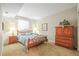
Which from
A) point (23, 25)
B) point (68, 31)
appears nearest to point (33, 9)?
point (23, 25)

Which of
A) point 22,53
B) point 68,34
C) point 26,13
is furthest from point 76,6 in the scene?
point 22,53

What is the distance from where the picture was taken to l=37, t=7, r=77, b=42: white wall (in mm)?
1976

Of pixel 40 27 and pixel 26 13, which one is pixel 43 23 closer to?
pixel 40 27

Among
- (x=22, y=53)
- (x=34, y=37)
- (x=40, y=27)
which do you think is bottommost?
(x=22, y=53)

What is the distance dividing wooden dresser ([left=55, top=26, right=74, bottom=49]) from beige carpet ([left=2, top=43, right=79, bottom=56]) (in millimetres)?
95

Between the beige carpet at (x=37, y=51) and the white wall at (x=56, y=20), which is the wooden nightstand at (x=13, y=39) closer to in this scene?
the beige carpet at (x=37, y=51)

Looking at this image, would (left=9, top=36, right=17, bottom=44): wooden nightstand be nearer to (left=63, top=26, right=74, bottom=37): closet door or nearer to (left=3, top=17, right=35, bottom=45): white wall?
(left=3, top=17, right=35, bottom=45): white wall

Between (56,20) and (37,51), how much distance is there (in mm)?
682

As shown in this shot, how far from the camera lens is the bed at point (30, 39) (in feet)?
6.63

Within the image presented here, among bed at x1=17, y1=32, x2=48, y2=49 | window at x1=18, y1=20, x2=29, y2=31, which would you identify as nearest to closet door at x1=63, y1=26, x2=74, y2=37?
bed at x1=17, y1=32, x2=48, y2=49

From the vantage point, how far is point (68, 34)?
202 centimetres

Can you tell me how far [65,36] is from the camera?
2043mm

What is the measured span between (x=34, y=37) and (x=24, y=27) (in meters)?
0.27

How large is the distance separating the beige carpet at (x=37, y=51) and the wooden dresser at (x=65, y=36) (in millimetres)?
95
